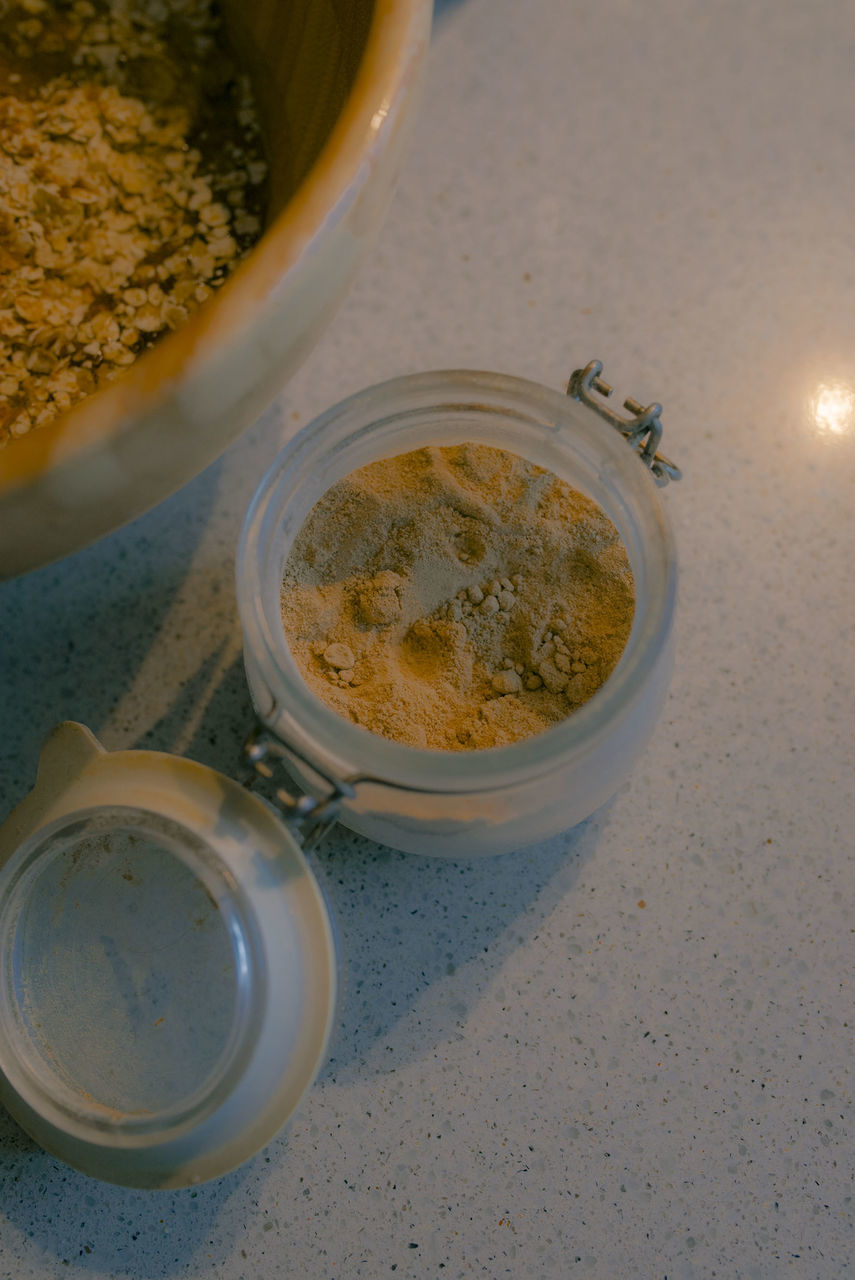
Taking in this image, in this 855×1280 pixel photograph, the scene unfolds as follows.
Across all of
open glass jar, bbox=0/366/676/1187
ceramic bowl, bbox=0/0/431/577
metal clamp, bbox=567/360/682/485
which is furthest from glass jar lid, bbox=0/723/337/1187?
metal clamp, bbox=567/360/682/485

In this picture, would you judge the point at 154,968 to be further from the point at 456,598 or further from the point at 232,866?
the point at 456,598

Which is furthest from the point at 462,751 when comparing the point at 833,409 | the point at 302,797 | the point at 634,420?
the point at 833,409

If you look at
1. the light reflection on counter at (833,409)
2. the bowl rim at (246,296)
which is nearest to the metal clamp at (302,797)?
the bowl rim at (246,296)

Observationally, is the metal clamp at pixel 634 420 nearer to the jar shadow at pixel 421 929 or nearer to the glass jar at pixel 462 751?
the glass jar at pixel 462 751

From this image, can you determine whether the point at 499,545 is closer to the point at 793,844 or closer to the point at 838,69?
the point at 793,844

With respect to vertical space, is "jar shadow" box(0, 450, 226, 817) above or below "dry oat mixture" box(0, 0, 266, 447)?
below

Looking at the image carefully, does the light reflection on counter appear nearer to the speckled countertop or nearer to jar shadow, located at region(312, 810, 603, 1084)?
the speckled countertop
